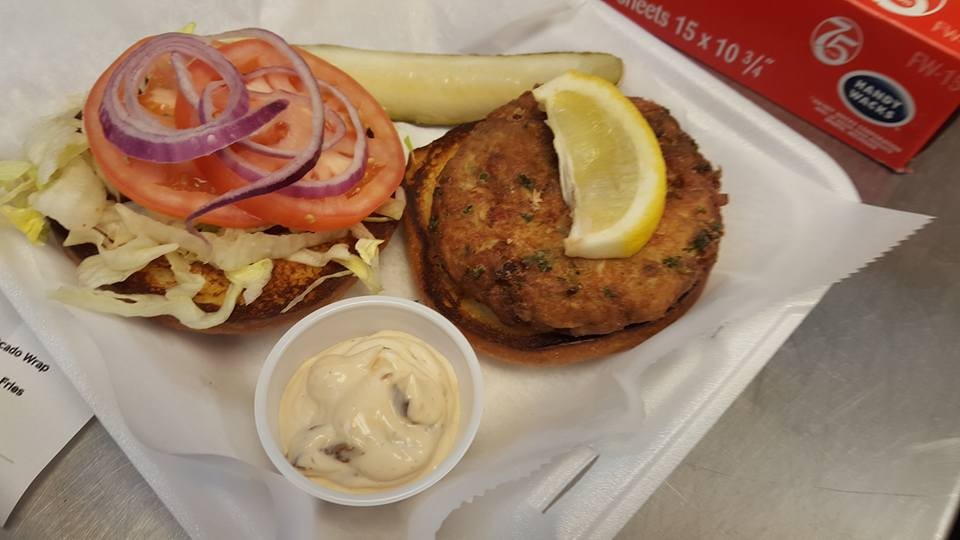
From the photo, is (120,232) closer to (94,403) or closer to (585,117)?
(94,403)

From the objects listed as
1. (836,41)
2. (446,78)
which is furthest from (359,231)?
(836,41)

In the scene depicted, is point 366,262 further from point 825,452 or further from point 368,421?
point 825,452

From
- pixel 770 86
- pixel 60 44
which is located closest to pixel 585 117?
pixel 770 86

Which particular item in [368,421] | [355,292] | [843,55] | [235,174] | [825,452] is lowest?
[825,452]

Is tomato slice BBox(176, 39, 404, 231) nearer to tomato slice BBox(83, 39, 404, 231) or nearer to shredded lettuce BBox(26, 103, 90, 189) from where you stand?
tomato slice BBox(83, 39, 404, 231)

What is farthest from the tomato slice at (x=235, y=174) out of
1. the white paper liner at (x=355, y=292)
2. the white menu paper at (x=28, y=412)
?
the white menu paper at (x=28, y=412)

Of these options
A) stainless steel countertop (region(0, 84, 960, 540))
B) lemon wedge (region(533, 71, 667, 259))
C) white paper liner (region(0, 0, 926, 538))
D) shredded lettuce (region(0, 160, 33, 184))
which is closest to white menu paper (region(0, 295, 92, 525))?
stainless steel countertop (region(0, 84, 960, 540))
